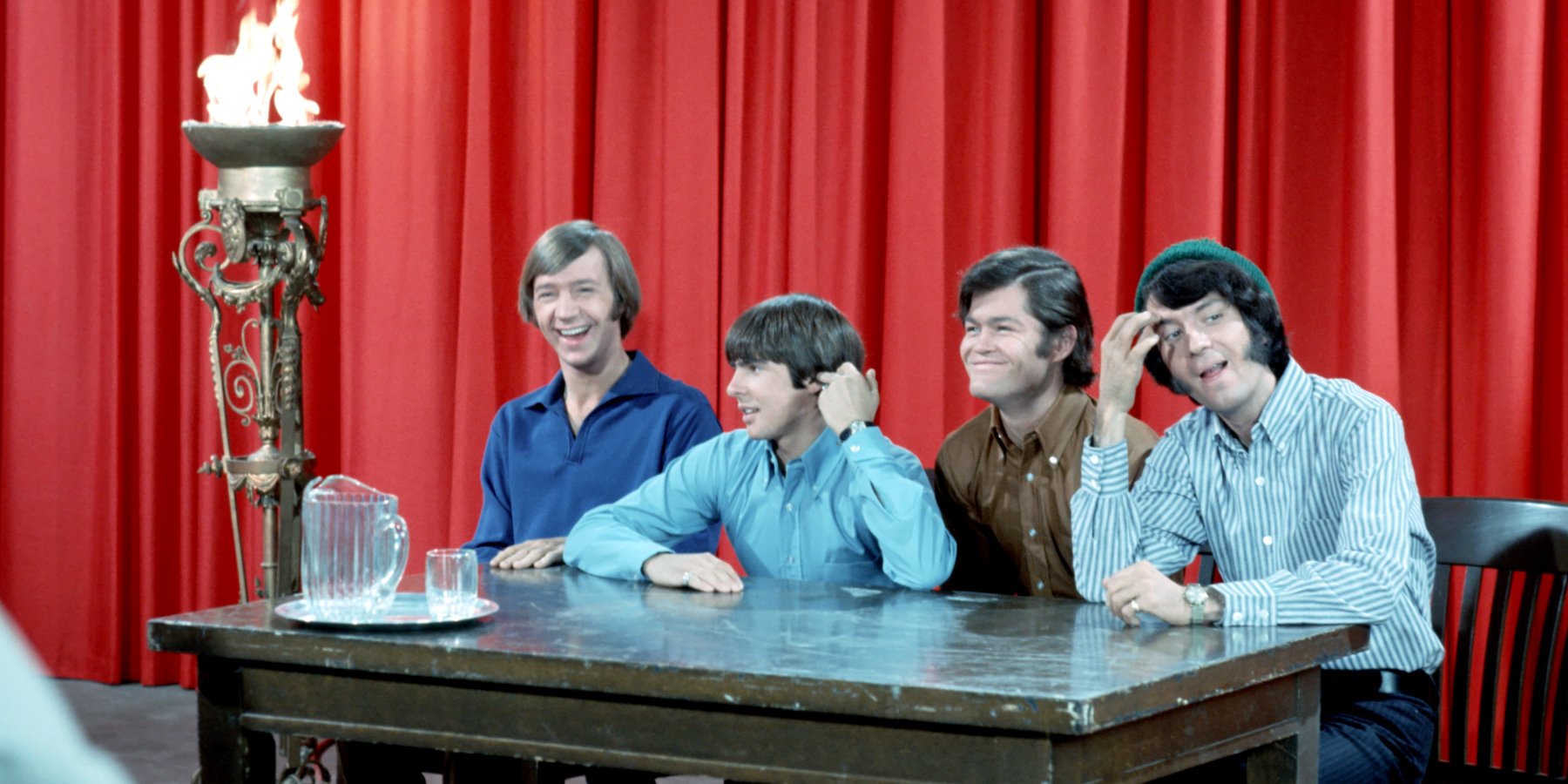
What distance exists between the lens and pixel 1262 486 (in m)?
2.21

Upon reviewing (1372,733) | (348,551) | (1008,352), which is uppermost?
(1008,352)

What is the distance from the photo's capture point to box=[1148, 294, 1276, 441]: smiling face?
7.22 feet

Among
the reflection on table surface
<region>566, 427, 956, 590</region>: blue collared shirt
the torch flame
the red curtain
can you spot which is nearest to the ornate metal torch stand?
the torch flame

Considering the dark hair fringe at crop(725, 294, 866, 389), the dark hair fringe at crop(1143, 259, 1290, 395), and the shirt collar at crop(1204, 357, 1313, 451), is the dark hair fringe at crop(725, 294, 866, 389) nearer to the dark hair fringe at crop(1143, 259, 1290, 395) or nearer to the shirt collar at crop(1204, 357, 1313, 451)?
the dark hair fringe at crop(1143, 259, 1290, 395)

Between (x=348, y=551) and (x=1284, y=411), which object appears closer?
(x=348, y=551)

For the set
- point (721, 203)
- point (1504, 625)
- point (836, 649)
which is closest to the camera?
point (836, 649)

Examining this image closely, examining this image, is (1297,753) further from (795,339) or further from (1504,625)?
(795,339)

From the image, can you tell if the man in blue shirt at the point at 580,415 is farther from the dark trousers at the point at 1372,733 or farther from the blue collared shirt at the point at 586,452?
the dark trousers at the point at 1372,733

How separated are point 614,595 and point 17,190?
10.9ft

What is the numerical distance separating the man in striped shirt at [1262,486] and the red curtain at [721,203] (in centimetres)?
105

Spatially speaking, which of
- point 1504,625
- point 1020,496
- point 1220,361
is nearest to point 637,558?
point 1020,496

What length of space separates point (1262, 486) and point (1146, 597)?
37cm

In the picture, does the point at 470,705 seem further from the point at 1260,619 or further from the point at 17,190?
the point at 17,190

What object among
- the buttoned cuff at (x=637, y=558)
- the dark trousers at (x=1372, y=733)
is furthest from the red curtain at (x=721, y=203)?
the buttoned cuff at (x=637, y=558)
